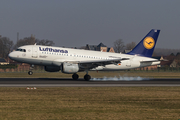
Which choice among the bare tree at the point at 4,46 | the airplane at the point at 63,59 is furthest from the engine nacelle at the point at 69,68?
the bare tree at the point at 4,46

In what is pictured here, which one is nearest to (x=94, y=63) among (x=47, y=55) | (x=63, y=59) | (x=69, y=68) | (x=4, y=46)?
(x=69, y=68)

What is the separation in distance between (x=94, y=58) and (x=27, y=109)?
26.8 metres

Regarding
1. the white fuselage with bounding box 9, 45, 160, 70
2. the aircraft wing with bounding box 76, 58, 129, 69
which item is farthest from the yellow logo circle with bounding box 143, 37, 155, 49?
the aircraft wing with bounding box 76, 58, 129, 69

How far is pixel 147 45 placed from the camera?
4322cm

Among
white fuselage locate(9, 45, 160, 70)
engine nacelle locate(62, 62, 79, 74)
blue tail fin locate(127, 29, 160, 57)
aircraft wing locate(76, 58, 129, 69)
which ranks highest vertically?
blue tail fin locate(127, 29, 160, 57)

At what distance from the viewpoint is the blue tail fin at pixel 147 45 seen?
4309 cm

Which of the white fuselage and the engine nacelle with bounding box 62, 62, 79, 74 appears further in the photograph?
the white fuselage

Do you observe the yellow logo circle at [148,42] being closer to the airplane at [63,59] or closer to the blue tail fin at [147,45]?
the blue tail fin at [147,45]

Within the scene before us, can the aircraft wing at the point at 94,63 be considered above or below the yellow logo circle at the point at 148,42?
below

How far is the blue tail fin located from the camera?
43094 mm

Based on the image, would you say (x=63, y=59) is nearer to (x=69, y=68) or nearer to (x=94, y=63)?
(x=69, y=68)

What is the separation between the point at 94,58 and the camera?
3994 cm

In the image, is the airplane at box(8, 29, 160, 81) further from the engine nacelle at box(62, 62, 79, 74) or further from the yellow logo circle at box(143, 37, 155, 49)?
the yellow logo circle at box(143, 37, 155, 49)

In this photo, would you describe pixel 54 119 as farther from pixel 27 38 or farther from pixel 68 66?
pixel 27 38
